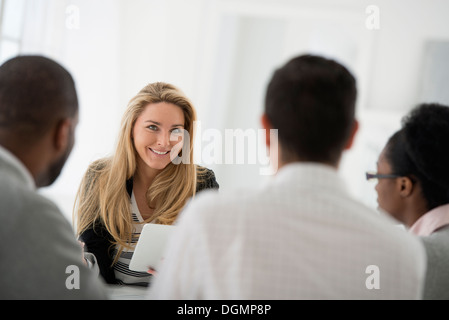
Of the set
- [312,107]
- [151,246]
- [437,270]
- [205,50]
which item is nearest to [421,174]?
[437,270]

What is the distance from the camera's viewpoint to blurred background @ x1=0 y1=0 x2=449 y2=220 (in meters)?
4.23

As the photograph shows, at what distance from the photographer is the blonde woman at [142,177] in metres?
2.00

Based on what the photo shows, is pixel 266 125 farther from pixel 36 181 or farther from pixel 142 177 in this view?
pixel 142 177

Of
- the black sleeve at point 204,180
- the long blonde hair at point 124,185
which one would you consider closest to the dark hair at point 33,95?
the long blonde hair at point 124,185

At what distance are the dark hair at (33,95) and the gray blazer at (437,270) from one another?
3.36 ft

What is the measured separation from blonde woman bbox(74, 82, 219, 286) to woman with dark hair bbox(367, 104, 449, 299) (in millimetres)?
948

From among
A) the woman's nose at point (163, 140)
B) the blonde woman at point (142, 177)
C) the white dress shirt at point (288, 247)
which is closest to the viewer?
the white dress shirt at point (288, 247)

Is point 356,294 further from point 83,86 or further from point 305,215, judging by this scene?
point 83,86

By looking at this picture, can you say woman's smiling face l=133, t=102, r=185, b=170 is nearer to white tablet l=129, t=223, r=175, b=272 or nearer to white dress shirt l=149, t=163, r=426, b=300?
white tablet l=129, t=223, r=175, b=272

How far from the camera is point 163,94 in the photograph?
7.23ft

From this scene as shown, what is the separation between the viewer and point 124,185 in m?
2.10

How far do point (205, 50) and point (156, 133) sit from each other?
287 centimetres

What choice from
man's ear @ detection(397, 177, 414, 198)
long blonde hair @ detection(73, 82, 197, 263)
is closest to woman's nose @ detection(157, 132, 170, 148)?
long blonde hair @ detection(73, 82, 197, 263)

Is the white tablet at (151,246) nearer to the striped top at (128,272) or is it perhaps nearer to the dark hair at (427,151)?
the striped top at (128,272)
